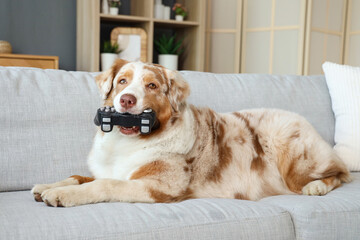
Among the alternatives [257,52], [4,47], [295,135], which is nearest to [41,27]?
[4,47]

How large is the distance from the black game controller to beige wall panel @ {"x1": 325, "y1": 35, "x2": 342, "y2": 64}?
367 cm

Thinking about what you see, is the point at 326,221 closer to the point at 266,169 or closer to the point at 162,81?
the point at 266,169

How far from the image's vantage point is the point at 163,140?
186 cm

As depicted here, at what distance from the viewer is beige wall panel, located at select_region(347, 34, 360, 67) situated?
195 inches

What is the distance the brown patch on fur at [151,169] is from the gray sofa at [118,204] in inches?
6.8

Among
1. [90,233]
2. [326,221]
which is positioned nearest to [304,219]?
[326,221]

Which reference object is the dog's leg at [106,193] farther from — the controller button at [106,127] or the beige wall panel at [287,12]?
the beige wall panel at [287,12]

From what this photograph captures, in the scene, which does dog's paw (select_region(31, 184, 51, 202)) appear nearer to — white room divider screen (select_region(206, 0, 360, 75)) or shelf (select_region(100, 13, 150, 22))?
shelf (select_region(100, 13, 150, 22))

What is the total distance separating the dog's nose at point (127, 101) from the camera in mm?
1715

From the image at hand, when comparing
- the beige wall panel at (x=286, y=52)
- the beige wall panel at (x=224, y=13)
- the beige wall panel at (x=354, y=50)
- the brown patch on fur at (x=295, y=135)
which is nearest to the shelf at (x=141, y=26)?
the beige wall panel at (x=224, y=13)

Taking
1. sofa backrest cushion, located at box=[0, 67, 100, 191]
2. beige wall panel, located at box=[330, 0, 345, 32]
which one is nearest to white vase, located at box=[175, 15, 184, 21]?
beige wall panel, located at box=[330, 0, 345, 32]

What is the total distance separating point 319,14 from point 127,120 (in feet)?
11.8

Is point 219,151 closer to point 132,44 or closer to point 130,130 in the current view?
point 130,130

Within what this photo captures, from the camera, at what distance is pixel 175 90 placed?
190cm
